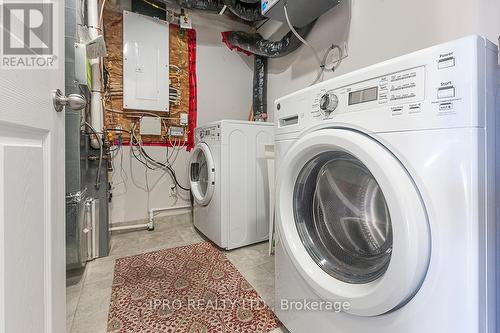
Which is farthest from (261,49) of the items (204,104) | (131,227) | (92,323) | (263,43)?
(92,323)

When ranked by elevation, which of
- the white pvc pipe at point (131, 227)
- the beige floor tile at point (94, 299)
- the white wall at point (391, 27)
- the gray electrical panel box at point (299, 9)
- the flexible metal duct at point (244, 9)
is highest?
the flexible metal duct at point (244, 9)

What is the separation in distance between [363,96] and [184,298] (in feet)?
3.89

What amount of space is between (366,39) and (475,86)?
3.96ft

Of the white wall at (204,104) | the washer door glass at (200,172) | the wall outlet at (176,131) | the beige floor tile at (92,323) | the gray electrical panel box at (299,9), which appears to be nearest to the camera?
the beige floor tile at (92,323)

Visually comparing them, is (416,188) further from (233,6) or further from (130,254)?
(233,6)

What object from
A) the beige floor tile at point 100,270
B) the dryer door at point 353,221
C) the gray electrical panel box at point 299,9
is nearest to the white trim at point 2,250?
the dryer door at point 353,221

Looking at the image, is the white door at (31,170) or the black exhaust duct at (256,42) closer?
the white door at (31,170)

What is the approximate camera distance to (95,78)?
164 centimetres

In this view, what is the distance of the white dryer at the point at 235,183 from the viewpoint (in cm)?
163

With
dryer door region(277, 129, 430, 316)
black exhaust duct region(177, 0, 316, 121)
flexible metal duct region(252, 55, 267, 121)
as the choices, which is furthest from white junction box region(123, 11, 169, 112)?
dryer door region(277, 129, 430, 316)

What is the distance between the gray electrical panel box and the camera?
1.47 meters

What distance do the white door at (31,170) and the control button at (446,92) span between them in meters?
0.77

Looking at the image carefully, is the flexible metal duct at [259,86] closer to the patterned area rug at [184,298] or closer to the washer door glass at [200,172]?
the washer door glass at [200,172]

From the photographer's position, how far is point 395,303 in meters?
0.50
